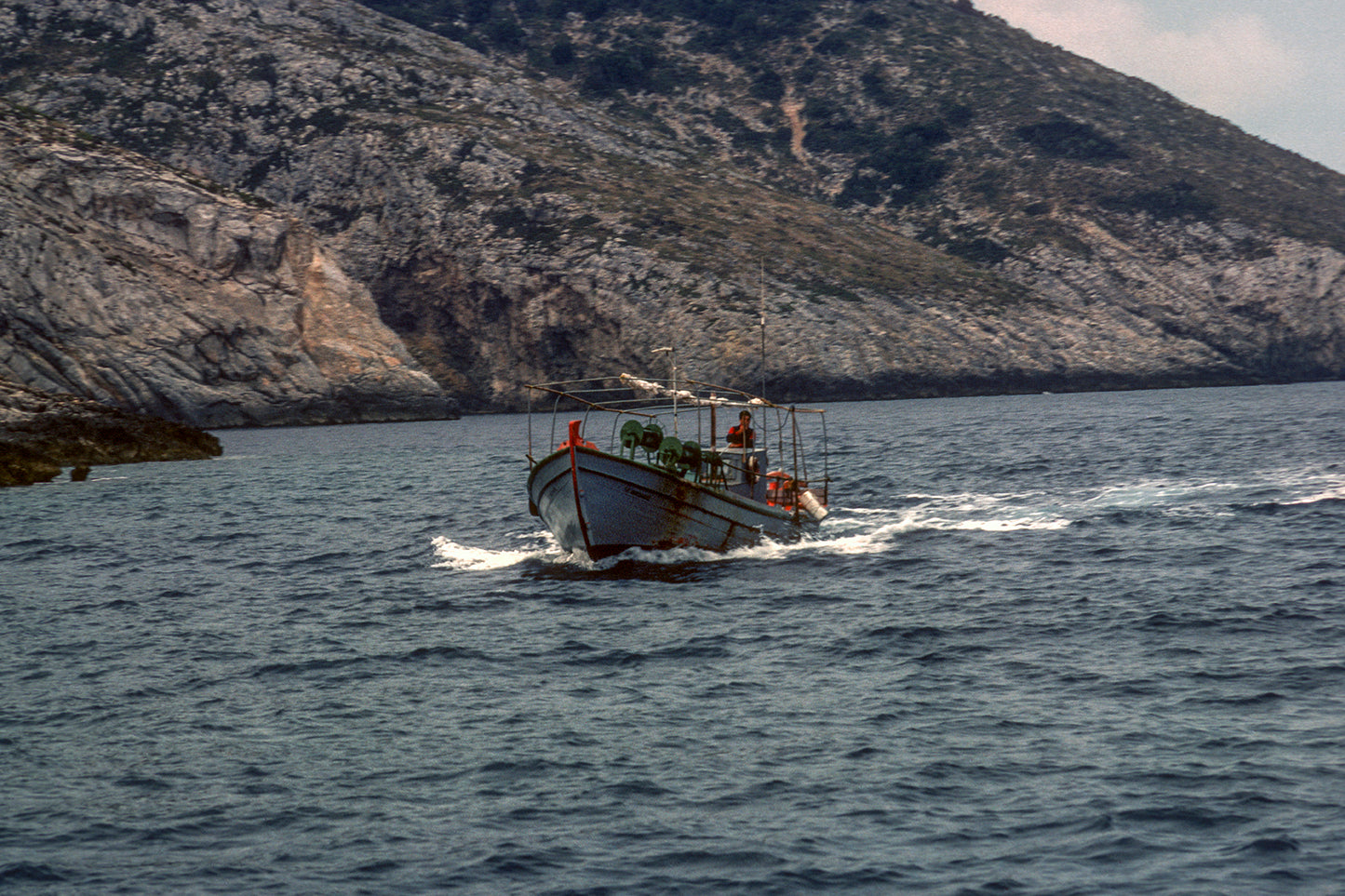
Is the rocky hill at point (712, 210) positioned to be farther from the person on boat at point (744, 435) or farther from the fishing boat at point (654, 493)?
the fishing boat at point (654, 493)

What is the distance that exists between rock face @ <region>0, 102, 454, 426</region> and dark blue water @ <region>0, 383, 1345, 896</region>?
1981 inches

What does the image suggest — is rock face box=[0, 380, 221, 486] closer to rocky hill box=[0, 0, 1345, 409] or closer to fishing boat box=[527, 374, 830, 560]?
rocky hill box=[0, 0, 1345, 409]

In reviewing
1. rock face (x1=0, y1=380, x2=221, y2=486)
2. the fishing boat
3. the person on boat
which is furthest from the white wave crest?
rock face (x1=0, y1=380, x2=221, y2=486)

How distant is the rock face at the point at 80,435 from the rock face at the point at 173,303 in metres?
11.4

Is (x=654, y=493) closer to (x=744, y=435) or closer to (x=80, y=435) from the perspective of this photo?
(x=744, y=435)

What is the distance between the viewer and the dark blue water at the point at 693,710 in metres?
11.6

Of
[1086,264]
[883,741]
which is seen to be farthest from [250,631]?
[1086,264]

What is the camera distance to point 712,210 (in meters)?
128

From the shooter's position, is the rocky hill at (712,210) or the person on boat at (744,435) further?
the rocky hill at (712,210)

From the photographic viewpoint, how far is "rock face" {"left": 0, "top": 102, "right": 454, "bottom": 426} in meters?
A: 80.3

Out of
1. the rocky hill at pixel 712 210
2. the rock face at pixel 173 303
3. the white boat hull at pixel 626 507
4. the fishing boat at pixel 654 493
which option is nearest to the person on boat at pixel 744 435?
the fishing boat at pixel 654 493

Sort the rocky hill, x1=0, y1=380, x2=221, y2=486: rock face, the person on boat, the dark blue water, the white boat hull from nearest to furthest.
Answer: the dark blue water < the white boat hull < the person on boat < x1=0, y1=380, x2=221, y2=486: rock face < the rocky hill

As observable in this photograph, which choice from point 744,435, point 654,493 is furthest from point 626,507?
point 744,435

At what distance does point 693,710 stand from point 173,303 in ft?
266
